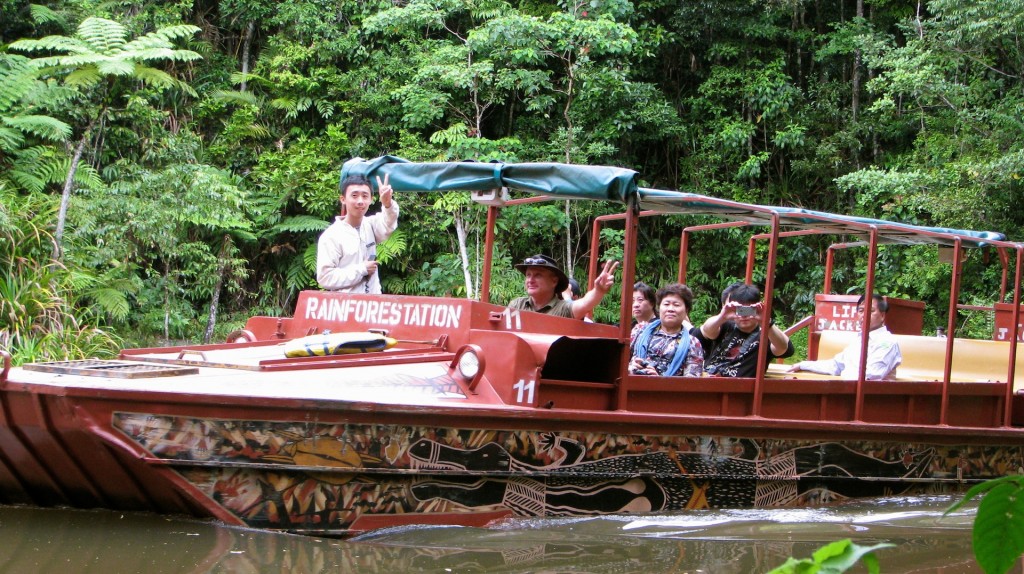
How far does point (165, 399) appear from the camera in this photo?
16.0 feet

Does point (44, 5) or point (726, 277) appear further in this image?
point (726, 277)

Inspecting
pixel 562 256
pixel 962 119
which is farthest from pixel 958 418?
pixel 562 256

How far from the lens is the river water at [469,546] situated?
15.8ft

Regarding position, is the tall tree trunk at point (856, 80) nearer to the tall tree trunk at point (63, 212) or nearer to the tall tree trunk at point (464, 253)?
the tall tree trunk at point (464, 253)

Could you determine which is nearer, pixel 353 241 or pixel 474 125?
pixel 353 241

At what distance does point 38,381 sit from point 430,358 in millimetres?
2106

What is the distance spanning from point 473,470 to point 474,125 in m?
12.1

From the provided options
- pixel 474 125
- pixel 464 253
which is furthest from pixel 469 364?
pixel 474 125

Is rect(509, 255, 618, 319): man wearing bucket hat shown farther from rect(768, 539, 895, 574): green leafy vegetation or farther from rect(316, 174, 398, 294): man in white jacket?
rect(768, 539, 895, 574): green leafy vegetation

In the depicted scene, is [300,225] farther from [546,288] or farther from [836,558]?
[836,558]

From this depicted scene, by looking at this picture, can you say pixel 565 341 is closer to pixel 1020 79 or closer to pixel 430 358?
pixel 430 358

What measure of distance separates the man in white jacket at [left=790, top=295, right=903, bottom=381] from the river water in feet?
4.98

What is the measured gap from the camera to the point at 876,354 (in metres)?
7.79

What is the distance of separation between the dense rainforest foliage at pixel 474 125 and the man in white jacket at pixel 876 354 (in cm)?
713
